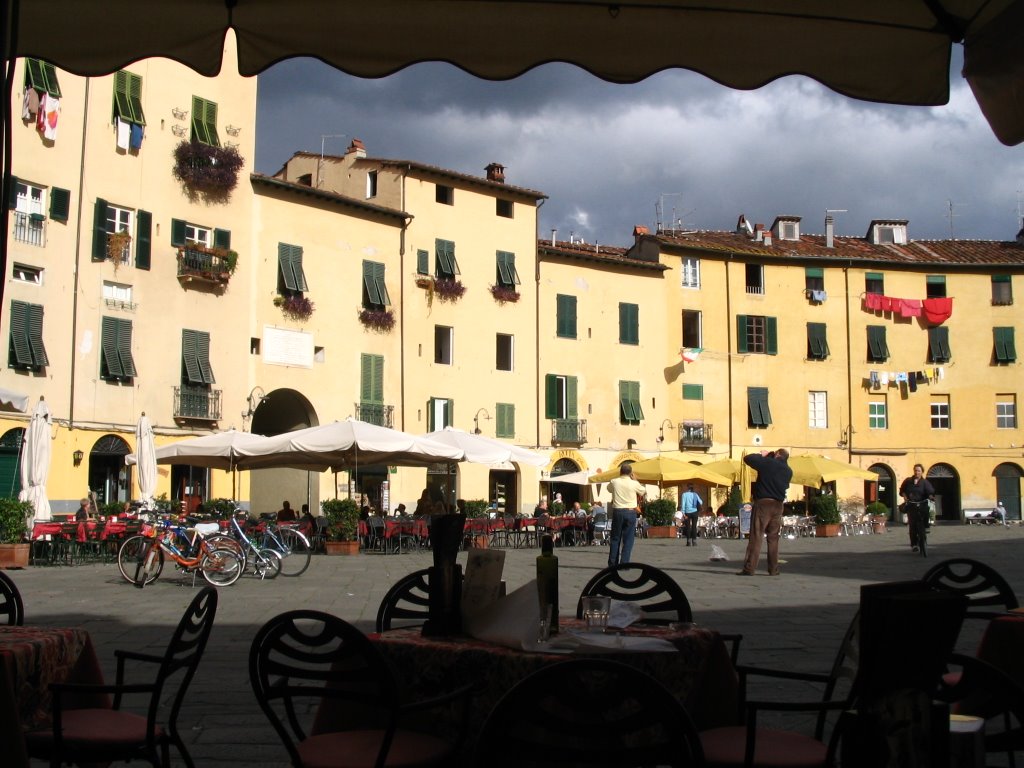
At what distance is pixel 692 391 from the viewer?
42781mm

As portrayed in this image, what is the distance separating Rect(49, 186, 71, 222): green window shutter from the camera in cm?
2695

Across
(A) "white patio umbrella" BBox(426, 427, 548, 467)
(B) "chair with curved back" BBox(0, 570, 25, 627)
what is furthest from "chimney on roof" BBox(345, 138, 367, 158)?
(B) "chair with curved back" BBox(0, 570, 25, 627)

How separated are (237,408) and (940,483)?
29422 millimetres

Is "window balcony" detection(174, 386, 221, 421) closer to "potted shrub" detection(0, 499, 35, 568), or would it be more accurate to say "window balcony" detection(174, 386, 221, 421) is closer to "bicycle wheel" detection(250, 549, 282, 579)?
"potted shrub" detection(0, 499, 35, 568)

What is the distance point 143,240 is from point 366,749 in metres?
27.6

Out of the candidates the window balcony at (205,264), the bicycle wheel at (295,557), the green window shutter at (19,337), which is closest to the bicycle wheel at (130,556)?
the bicycle wheel at (295,557)

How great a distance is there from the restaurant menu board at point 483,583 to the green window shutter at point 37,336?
24.4 m

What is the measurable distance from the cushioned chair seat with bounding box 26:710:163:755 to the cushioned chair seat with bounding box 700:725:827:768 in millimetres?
1844

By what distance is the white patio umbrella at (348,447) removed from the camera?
1955 cm

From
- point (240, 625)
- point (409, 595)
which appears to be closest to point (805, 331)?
point (240, 625)

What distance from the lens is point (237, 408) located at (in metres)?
31.1

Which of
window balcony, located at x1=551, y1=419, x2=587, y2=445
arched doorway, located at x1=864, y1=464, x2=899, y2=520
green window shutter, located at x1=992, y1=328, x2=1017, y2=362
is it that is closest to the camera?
window balcony, located at x1=551, y1=419, x2=587, y2=445

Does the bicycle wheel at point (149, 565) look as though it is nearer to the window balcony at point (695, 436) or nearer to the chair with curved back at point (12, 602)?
the chair with curved back at point (12, 602)

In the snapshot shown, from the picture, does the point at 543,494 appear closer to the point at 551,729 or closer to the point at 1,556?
the point at 1,556
